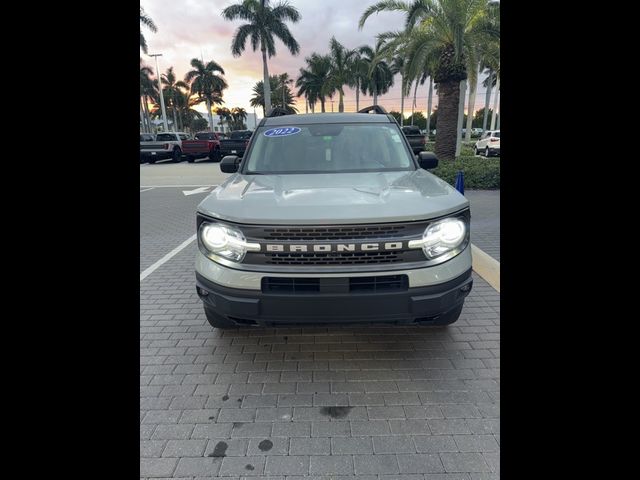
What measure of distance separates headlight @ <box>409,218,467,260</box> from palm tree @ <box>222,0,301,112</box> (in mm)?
28725

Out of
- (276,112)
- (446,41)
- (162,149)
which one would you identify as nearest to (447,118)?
(446,41)

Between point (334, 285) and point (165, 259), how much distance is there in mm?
4238

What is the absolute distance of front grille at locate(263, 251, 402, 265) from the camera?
2490 millimetres

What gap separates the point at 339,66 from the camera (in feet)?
136

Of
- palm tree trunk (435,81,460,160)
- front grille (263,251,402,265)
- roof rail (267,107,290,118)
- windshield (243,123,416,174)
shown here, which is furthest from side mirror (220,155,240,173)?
palm tree trunk (435,81,460,160)

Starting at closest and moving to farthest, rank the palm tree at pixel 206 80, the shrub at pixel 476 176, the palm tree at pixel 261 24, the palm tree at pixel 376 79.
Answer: the shrub at pixel 476 176, the palm tree at pixel 261 24, the palm tree at pixel 376 79, the palm tree at pixel 206 80

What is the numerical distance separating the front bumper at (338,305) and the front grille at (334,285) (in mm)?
27

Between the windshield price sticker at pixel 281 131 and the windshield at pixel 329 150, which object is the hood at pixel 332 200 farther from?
the windshield price sticker at pixel 281 131

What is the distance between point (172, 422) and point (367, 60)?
4373 centimetres

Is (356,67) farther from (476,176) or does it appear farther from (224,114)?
(224,114)

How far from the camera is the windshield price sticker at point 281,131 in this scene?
420 centimetres

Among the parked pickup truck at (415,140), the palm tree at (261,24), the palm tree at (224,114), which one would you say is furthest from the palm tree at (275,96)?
the parked pickup truck at (415,140)
